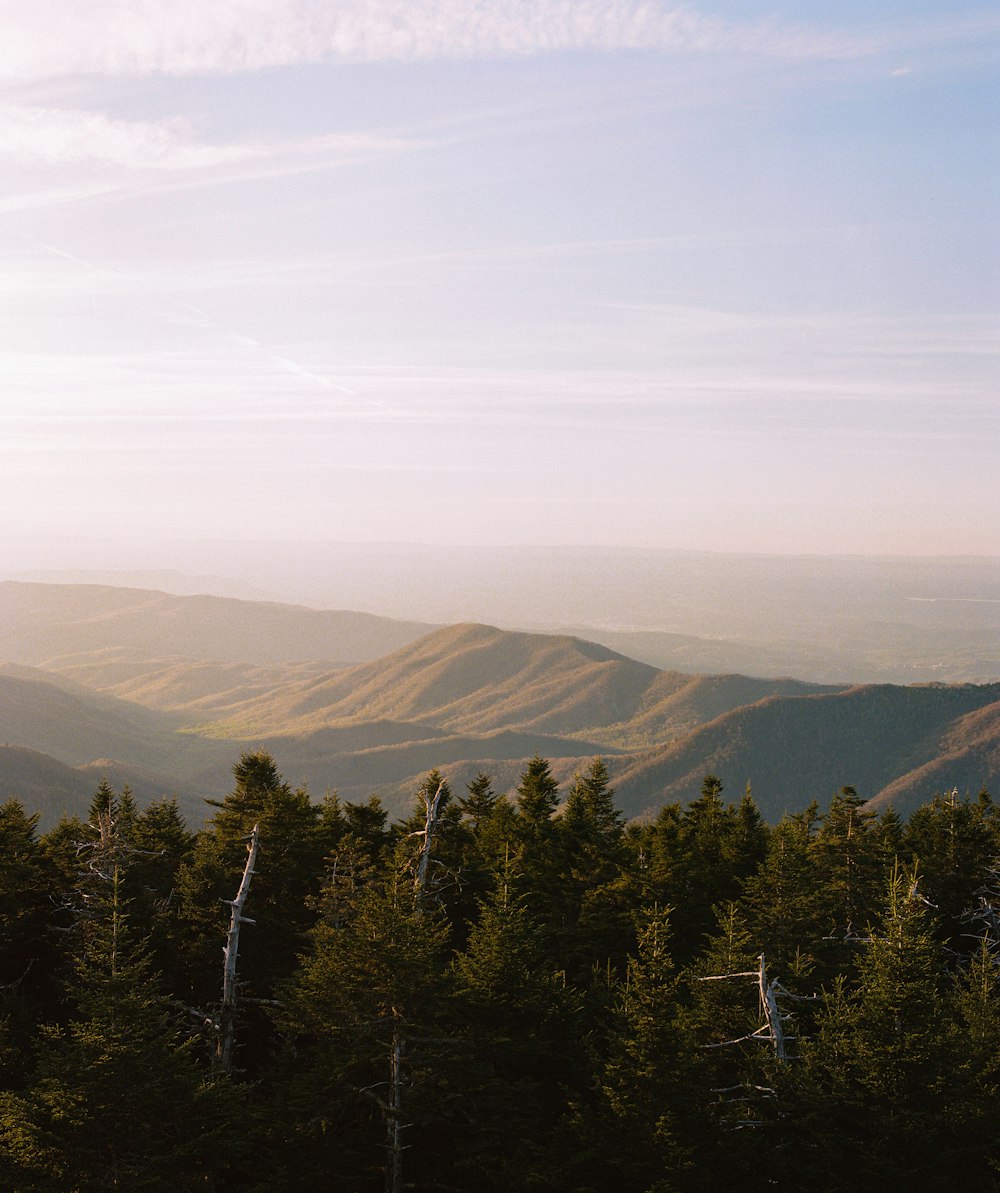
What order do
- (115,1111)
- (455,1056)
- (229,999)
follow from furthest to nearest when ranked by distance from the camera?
(229,999) < (455,1056) < (115,1111)

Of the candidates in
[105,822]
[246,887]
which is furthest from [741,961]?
[105,822]

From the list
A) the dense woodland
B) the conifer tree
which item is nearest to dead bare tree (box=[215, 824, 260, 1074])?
the dense woodland

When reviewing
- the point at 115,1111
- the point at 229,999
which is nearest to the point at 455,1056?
the point at 229,999

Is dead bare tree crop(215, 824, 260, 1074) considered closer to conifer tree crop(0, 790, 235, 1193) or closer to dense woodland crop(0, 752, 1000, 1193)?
dense woodland crop(0, 752, 1000, 1193)

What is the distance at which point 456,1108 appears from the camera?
25969 mm

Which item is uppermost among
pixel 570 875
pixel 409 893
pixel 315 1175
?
pixel 409 893

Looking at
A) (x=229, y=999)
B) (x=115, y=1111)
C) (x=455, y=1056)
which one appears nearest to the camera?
(x=115, y=1111)

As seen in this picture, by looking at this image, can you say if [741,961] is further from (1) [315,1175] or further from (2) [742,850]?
(2) [742,850]

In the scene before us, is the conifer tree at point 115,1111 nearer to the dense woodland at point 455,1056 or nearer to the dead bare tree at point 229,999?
the dense woodland at point 455,1056

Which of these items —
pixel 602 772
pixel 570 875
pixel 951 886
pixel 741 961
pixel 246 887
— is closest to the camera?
pixel 741 961

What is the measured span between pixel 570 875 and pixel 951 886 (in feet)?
63.6

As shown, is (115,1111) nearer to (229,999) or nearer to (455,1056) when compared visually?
(229,999)

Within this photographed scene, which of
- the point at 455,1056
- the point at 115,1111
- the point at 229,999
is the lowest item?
the point at 455,1056

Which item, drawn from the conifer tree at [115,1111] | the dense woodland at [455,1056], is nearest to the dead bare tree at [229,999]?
the dense woodland at [455,1056]
